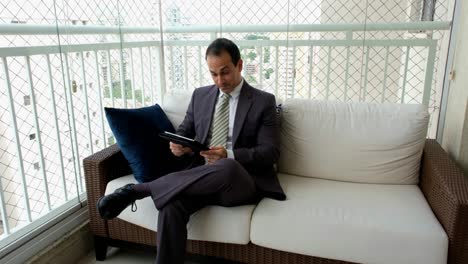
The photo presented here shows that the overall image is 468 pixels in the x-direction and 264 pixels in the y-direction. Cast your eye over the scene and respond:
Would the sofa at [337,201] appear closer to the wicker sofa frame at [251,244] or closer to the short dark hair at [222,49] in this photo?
the wicker sofa frame at [251,244]

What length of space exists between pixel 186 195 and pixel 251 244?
39cm

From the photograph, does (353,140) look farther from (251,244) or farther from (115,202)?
(115,202)

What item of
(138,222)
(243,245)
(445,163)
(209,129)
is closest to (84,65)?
(209,129)

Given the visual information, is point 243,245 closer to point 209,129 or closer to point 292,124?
point 209,129

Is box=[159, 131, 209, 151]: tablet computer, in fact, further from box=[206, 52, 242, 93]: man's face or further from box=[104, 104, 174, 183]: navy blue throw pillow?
box=[206, 52, 242, 93]: man's face

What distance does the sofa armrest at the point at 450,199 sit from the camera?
1.34 metres

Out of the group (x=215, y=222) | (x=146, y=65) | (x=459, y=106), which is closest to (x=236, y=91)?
(x=215, y=222)

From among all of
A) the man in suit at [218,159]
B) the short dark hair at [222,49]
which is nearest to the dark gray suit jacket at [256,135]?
the man in suit at [218,159]

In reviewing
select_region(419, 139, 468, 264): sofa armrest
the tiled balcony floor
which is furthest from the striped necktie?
select_region(419, 139, 468, 264): sofa armrest

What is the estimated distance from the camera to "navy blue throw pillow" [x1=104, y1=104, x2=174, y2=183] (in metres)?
1.81

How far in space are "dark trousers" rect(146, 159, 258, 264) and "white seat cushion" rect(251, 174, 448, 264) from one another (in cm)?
17

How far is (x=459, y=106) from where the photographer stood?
203 centimetres

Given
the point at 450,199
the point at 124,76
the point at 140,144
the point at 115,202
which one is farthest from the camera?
the point at 124,76

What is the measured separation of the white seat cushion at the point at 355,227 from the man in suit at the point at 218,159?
6.5 inches
